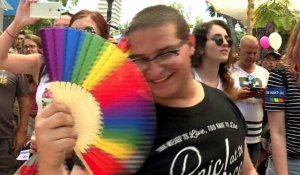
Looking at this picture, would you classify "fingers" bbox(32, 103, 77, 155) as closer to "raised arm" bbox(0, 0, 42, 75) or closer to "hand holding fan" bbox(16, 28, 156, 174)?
"hand holding fan" bbox(16, 28, 156, 174)

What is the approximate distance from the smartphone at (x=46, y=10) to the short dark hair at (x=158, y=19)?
0.77 m

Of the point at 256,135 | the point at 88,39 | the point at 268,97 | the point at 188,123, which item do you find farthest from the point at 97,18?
the point at 256,135

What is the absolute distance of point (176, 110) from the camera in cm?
157

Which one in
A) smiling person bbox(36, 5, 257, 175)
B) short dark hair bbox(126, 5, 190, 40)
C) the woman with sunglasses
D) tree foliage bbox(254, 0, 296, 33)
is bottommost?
tree foliage bbox(254, 0, 296, 33)

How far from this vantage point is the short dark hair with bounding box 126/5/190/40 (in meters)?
1.46

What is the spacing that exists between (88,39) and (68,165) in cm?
49

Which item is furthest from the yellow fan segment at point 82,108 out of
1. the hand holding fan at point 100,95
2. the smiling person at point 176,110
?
the smiling person at point 176,110

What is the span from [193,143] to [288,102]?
1332mm

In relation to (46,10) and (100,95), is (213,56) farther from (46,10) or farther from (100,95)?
(100,95)

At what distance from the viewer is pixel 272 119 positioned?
2.82m

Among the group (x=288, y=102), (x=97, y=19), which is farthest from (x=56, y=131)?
(x=288, y=102)

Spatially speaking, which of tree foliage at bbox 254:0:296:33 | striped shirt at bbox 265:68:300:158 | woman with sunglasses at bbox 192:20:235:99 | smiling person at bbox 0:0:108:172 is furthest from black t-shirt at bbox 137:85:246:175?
tree foliage at bbox 254:0:296:33

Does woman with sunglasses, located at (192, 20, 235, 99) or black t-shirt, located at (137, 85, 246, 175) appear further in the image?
woman with sunglasses, located at (192, 20, 235, 99)

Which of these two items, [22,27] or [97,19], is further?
[97,19]
